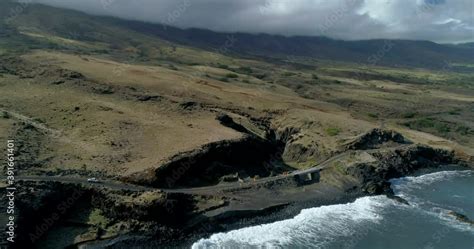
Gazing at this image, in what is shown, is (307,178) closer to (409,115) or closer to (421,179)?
(421,179)

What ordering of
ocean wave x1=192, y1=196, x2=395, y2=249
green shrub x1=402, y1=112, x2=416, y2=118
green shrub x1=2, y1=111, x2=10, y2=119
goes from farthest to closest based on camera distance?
green shrub x1=402, y1=112, x2=416, y2=118 < green shrub x1=2, y1=111, x2=10, y2=119 < ocean wave x1=192, y1=196, x2=395, y2=249

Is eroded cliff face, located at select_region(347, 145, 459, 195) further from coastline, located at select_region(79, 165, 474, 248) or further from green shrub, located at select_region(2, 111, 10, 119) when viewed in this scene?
green shrub, located at select_region(2, 111, 10, 119)

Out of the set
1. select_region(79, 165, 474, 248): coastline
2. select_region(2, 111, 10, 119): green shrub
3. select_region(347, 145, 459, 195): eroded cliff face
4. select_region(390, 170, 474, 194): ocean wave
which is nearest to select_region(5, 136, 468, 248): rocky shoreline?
select_region(79, 165, 474, 248): coastline

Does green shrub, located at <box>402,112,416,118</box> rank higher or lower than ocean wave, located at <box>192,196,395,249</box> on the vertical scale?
higher

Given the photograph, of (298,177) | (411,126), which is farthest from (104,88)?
(411,126)

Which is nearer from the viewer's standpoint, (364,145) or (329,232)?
(329,232)

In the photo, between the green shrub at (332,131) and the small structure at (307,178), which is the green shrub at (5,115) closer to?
the small structure at (307,178)

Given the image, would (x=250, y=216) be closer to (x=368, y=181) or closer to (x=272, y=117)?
(x=368, y=181)

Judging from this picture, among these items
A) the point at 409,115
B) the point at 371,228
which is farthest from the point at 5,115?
the point at 409,115
